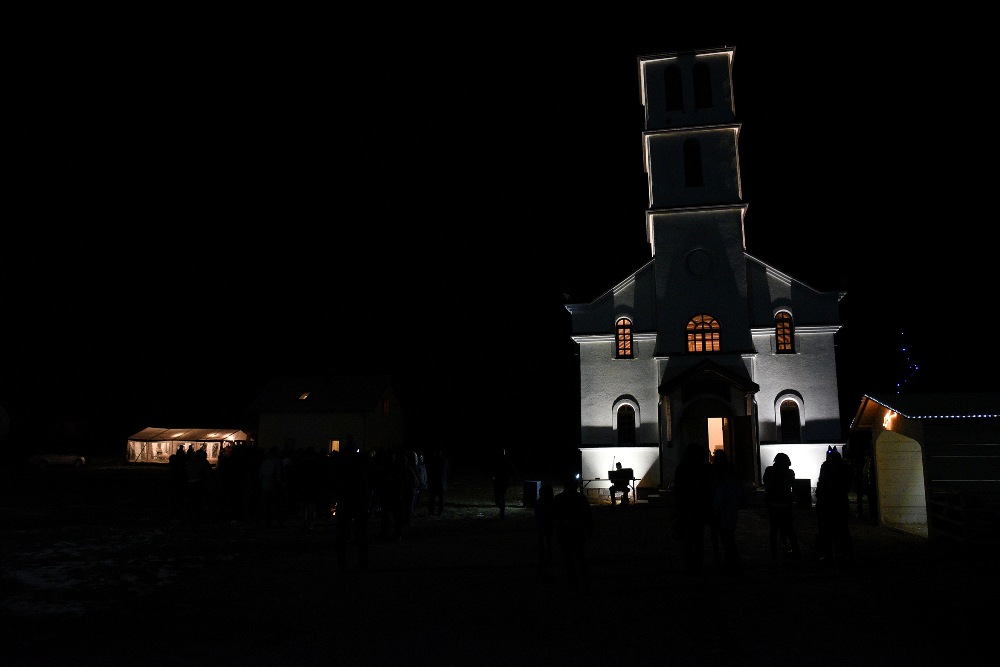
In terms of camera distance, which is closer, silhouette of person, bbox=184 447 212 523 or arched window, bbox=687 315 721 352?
silhouette of person, bbox=184 447 212 523

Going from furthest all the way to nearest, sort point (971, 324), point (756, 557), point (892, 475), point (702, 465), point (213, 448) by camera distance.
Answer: point (971, 324), point (213, 448), point (892, 475), point (756, 557), point (702, 465)

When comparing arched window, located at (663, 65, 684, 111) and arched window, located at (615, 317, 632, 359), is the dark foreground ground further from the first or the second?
arched window, located at (663, 65, 684, 111)

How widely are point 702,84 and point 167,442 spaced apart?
40.1 metres

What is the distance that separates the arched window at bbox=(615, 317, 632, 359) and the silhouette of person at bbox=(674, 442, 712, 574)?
17.0 meters

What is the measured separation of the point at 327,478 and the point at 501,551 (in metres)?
5.50

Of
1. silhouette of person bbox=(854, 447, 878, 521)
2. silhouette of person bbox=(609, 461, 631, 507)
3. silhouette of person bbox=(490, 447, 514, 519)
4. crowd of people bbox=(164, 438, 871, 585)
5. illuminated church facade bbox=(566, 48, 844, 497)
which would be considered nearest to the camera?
crowd of people bbox=(164, 438, 871, 585)

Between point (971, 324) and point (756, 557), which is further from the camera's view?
point (971, 324)

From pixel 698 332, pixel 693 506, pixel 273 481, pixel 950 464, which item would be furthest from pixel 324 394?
pixel 693 506

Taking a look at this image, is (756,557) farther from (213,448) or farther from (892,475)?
(213,448)

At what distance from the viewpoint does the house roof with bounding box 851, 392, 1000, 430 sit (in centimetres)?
1357

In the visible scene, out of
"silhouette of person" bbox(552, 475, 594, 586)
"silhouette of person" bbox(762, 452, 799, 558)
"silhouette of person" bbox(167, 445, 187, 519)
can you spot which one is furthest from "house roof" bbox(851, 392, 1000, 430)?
"silhouette of person" bbox(167, 445, 187, 519)

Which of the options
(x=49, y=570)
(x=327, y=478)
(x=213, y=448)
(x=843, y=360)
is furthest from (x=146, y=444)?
(x=843, y=360)

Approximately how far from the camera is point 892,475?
1602 centimetres

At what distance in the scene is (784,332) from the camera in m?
26.7
